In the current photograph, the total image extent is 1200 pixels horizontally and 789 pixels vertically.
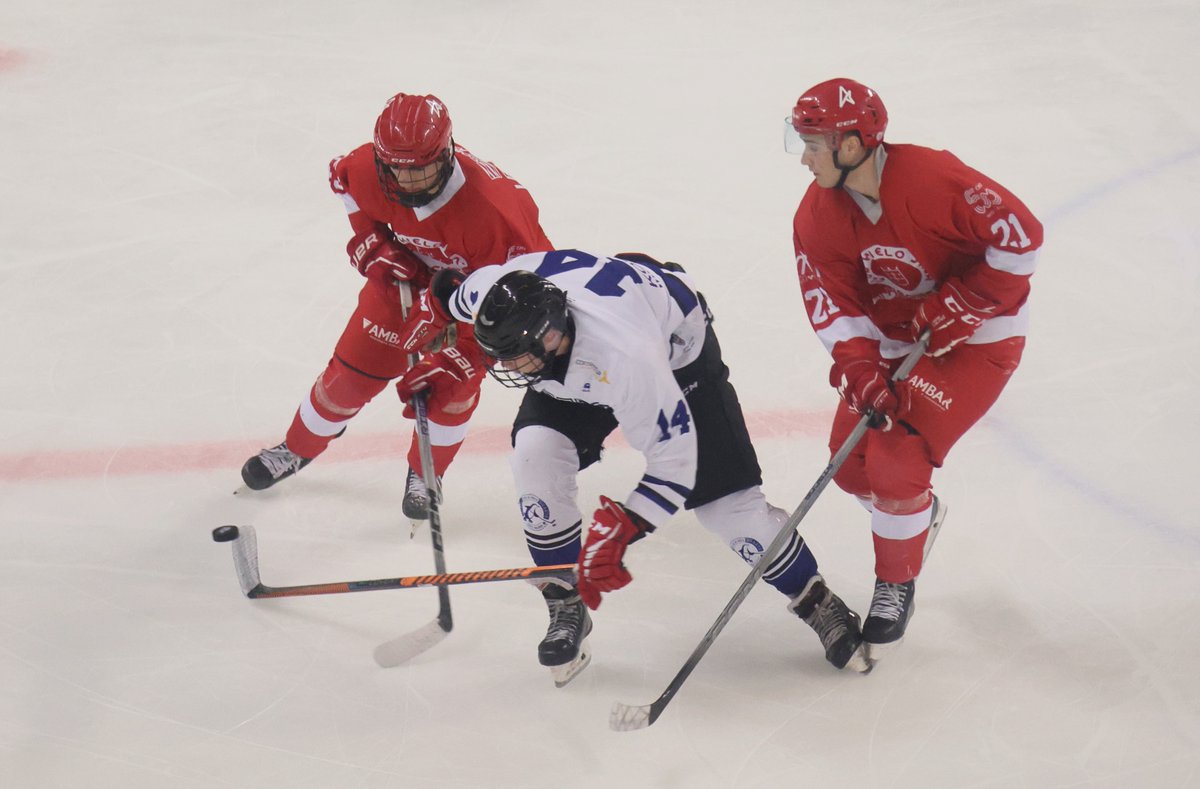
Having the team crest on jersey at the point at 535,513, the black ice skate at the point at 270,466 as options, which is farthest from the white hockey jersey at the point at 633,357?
the black ice skate at the point at 270,466

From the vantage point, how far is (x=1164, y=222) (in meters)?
4.62

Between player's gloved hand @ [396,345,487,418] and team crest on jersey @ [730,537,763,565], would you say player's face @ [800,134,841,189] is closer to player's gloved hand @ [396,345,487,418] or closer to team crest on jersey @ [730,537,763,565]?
team crest on jersey @ [730,537,763,565]

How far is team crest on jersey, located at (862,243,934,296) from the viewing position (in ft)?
9.08

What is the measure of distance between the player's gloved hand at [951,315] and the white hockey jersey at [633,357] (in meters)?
0.54

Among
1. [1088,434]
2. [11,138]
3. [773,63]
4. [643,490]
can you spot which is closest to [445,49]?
[773,63]

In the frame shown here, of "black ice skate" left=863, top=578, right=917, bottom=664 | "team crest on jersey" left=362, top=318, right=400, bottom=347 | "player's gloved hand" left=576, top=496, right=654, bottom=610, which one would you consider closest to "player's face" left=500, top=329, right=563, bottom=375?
"player's gloved hand" left=576, top=496, right=654, bottom=610

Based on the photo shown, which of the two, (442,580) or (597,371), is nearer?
(597,371)

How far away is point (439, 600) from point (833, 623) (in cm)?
93

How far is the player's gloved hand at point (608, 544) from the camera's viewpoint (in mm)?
2557

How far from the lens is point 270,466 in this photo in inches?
138

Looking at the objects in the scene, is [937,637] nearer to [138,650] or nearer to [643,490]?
[643,490]

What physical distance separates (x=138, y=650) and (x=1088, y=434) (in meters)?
2.65

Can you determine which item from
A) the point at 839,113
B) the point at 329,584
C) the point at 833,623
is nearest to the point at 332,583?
the point at 329,584

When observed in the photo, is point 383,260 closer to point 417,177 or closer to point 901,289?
point 417,177
